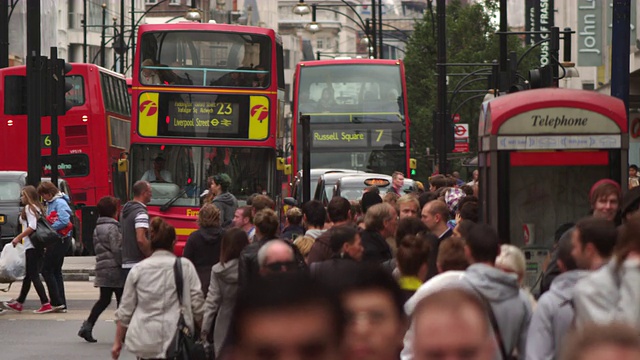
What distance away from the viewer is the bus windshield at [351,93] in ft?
103

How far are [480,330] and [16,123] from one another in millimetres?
32025

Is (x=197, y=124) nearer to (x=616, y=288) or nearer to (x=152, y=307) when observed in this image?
(x=152, y=307)

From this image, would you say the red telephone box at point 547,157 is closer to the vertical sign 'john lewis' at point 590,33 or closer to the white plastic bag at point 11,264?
the white plastic bag at point 11,264

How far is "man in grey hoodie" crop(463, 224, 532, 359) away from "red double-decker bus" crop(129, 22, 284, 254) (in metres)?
17.4

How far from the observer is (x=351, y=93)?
31891mm

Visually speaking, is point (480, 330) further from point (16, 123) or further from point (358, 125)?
point (16, 123)

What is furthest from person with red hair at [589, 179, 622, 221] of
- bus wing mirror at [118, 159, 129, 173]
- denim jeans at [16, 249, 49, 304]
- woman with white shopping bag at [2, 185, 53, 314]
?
bus wing mirror at [118, 159, 129, 173]

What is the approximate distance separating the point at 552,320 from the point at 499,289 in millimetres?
271

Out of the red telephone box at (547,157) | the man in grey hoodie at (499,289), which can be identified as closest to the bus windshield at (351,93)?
the red telephone box at (547,157)

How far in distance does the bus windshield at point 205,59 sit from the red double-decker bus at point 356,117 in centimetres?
600

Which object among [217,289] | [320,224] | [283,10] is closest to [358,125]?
[320,224]

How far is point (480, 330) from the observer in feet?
7.45

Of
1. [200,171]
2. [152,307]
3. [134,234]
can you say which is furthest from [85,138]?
[152,307]

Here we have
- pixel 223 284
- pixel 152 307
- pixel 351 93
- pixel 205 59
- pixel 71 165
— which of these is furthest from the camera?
pixel 71 165
